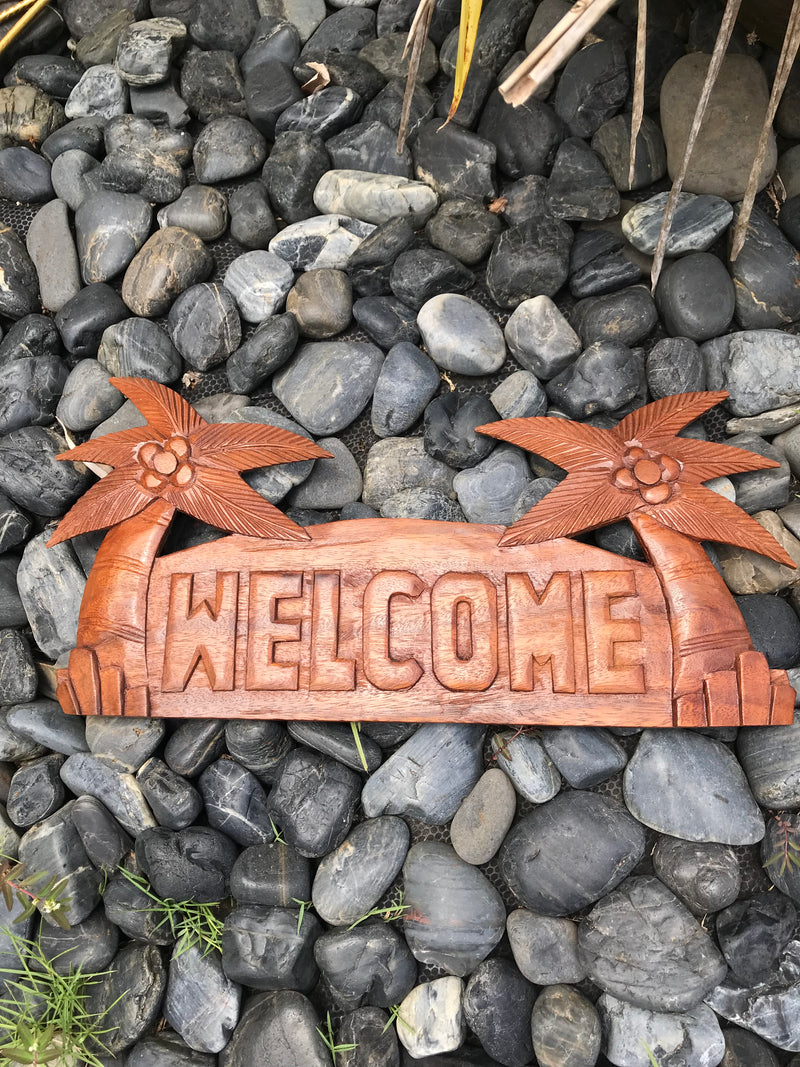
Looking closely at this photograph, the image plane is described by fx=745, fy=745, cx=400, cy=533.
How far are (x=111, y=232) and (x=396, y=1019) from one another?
250 cm

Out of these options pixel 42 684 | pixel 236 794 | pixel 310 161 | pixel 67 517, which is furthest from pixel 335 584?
pixel 310 161

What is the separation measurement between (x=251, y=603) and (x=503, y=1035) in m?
1.26

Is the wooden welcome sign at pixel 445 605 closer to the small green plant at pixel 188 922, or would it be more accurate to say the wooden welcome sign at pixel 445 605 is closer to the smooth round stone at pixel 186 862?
the smooth round stone at pixel 186 862

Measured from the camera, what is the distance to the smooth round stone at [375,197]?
2326 mm

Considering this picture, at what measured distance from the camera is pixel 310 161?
2398 mm

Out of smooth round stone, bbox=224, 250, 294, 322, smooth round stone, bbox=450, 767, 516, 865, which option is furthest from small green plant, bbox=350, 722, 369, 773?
smooth round stone, bbox=224, 250, 294, 322

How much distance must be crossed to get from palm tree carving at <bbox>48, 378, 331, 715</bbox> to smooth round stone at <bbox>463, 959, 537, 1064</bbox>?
1122 mm

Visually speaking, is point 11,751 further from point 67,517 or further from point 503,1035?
point 503,1035

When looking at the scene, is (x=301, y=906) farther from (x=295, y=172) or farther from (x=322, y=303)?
(x=295, y=172)

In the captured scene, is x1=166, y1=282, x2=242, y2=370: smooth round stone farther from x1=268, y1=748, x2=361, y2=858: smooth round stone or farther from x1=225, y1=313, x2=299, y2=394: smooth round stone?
x1=268, y1=748, x2=361, y2=858: smooth round stone

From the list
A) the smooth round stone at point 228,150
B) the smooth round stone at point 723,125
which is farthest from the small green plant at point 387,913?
the smooth round stone at point 228,150

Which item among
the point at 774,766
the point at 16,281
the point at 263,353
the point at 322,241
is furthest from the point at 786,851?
the point at 16,281

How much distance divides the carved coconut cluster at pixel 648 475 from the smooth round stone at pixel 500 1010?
128 cm

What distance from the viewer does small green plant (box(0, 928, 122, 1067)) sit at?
6.24ft
